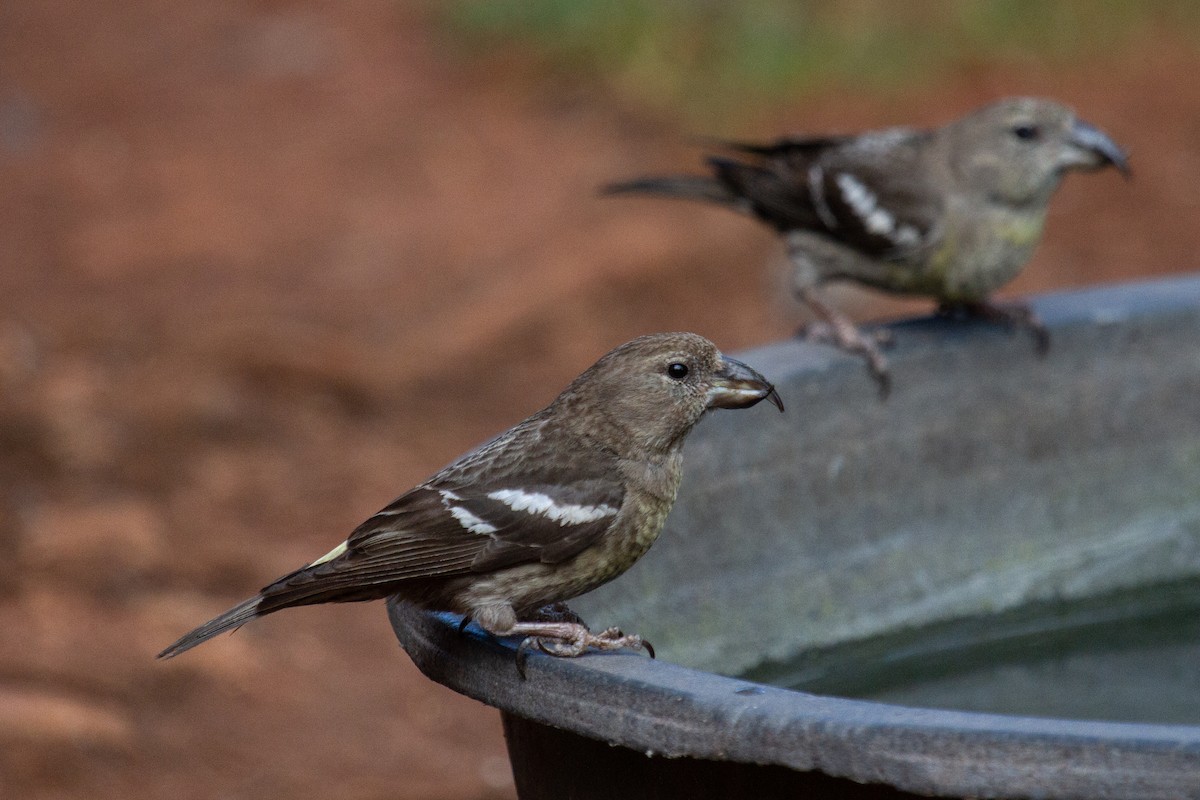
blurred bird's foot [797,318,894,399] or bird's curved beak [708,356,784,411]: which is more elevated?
blurred bird's foot [797,318,894,399]

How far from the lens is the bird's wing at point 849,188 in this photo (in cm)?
484

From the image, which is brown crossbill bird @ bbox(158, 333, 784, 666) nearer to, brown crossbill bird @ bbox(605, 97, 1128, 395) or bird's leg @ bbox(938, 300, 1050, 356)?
bird's leg @ bbox(938, 300, 1050, 356)

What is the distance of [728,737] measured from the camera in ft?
7.06

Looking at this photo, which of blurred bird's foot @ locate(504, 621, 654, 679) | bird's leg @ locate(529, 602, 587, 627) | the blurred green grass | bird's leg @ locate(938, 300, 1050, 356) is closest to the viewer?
blurred bird's foot @ locate(504, 621, 654, 679)

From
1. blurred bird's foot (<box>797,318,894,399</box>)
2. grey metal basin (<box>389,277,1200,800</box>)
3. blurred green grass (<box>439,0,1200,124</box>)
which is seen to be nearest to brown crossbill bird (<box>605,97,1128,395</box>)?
blurred bird's foot (<box>797,318,894,399</box>)

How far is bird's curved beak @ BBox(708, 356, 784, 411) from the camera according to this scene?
3089 millimetres

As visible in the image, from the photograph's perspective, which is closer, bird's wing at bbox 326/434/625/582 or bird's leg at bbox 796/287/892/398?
bird's wing at bbox 326/434/625/582

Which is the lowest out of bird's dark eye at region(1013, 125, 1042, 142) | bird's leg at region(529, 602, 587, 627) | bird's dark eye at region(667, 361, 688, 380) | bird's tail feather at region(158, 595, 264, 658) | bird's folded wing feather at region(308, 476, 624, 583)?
bird's leg at region(529, 602, 587, 627)

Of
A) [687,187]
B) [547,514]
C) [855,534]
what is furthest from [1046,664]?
[687,187]

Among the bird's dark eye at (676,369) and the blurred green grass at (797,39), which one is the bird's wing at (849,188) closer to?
the bird's dark eye at (676,369)

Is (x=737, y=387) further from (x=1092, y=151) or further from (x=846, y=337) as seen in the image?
(x=1092, y=151)

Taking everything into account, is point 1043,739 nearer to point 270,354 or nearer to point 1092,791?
point 1092,791

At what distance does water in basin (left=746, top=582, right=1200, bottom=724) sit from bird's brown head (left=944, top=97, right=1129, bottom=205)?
146cm

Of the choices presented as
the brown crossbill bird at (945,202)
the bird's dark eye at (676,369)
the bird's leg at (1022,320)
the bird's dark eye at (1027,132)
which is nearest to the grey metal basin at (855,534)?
the bird's leg at (1022,320)
